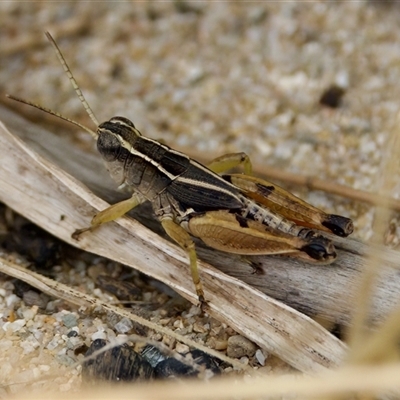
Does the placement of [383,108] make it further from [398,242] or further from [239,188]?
[239,188]

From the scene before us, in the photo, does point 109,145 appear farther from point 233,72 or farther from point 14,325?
point 233,72

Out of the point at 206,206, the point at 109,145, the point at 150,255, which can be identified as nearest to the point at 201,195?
the point at 206,206

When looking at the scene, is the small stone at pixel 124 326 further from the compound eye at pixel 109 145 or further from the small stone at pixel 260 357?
the compound eye at pixel 109 145

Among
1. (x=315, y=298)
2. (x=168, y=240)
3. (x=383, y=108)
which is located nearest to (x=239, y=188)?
(x=168, y=240)

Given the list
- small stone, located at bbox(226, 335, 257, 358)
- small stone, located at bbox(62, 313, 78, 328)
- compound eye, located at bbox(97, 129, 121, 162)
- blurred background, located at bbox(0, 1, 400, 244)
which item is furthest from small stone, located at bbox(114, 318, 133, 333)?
blurred background, located at bbox(0, 1, 400, 244)

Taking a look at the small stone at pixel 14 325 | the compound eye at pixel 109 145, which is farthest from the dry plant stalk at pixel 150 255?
the small stone at pixel 14 325
